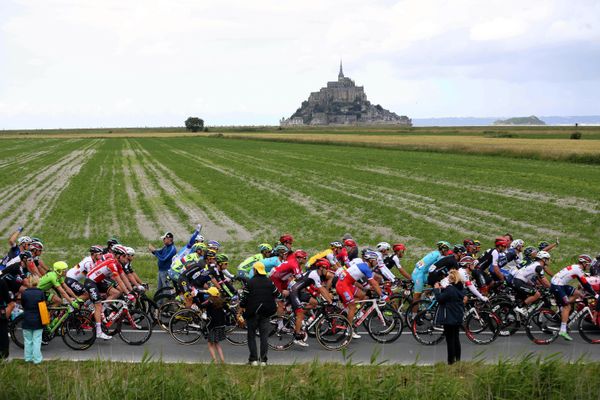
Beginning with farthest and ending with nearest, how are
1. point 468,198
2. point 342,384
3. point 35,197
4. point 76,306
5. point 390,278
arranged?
point 35,197
point 468,198
point 390,278
point 76,306
point 342,384

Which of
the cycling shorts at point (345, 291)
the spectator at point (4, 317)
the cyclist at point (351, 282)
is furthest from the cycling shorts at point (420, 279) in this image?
the spectator at point (4, 317)

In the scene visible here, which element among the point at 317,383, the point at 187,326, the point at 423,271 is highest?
the point at 423,271

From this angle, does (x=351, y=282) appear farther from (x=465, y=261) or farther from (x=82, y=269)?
(x=82, y=269)

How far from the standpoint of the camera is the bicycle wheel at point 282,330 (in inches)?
469

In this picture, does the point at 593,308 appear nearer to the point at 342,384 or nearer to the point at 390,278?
the point at 390,278

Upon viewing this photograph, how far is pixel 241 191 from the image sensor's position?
131ft

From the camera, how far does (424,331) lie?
39.2 feet

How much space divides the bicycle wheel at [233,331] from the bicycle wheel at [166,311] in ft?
4.29

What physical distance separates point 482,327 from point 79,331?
28.5 ft

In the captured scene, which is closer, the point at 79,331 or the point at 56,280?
the point at 56,280

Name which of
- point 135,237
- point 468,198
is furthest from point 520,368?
point 468,198

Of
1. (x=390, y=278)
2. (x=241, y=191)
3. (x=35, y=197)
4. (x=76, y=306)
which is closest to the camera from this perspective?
(x=76, y=306)

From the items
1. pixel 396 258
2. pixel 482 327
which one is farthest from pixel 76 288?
pixel 482 327

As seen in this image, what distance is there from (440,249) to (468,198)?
2339 centimetres
